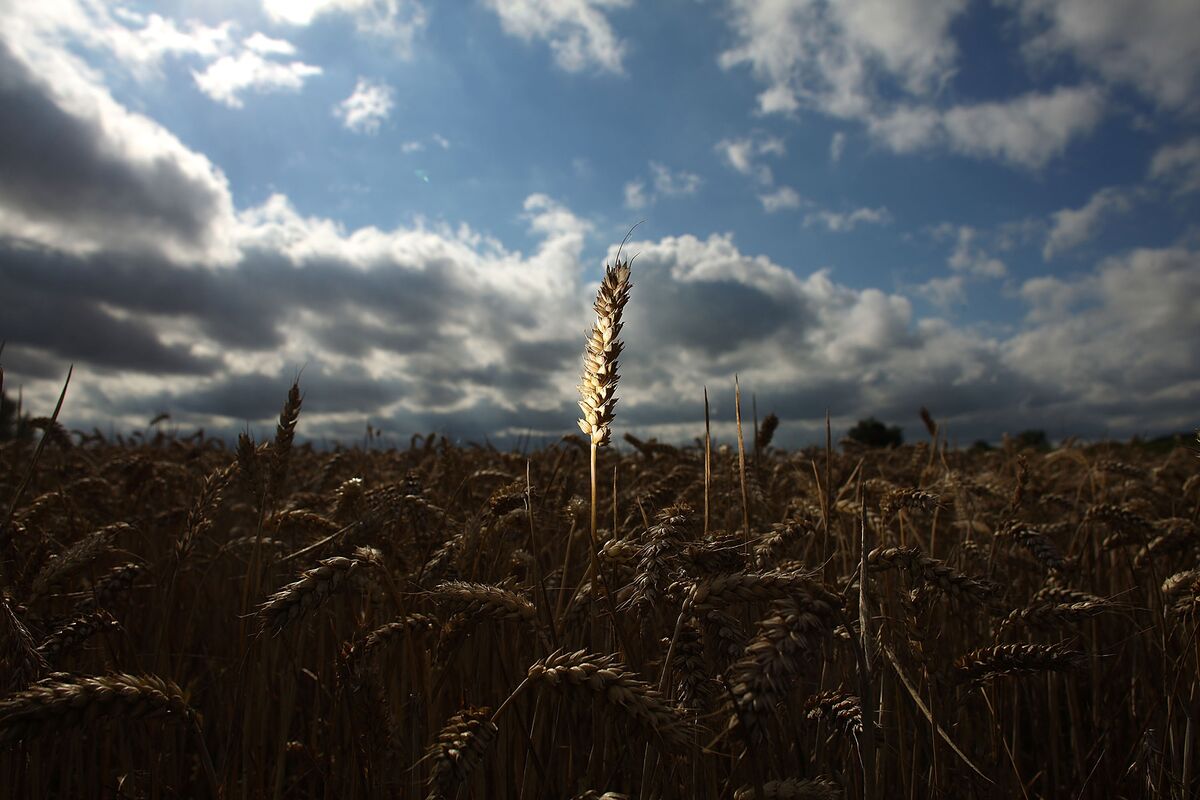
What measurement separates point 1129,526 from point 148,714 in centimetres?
374

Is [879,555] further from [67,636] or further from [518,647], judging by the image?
[67,636]

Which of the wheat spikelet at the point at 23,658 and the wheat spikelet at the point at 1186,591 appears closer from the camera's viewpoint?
the wheat spikelet at the point at 23,658

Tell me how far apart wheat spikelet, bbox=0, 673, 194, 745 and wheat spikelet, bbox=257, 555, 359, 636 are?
0.71 ft

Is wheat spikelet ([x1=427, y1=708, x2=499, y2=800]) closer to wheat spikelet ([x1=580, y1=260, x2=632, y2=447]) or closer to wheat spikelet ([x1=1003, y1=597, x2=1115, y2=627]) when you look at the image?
wheat spikelet ([x1=580, y1=260, x2=632, y2=447])

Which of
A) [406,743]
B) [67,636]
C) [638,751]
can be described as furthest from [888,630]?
[67,636]

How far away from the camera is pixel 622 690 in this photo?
1.16 metres

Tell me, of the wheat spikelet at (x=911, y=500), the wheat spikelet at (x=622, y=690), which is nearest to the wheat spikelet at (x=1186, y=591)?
the wheat spikelet at (x=911, y=500)

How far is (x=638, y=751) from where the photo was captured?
6.52 feet

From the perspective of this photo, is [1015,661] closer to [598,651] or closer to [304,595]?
[598,651]

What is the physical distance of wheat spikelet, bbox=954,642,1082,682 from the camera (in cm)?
166

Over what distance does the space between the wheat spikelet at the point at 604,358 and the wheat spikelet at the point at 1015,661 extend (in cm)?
123

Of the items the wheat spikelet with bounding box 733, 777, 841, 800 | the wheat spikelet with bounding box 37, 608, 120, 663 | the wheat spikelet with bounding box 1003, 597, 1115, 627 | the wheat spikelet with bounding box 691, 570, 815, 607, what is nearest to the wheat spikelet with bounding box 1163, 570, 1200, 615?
the wheat spikelet with bounding box 1003, 597, 1115, 627

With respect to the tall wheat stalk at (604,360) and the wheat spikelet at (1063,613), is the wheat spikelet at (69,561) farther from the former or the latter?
the wheat spikelet at (1063,613)

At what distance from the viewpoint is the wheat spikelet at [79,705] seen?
3.70ft
